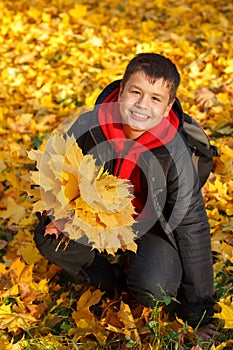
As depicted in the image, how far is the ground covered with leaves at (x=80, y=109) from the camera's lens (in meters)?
2.11

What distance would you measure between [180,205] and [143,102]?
0.46m

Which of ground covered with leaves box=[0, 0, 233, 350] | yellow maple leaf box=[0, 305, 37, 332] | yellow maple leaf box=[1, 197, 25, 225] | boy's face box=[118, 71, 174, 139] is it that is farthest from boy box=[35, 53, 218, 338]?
yellow maple leaf box=[1, 197, 25, 225]

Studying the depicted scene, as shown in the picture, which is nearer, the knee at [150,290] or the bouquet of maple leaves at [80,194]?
the bouquet of maple leaves at [80,194]

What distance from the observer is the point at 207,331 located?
6.93ft

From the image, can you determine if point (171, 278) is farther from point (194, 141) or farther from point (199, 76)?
point (199, 76)

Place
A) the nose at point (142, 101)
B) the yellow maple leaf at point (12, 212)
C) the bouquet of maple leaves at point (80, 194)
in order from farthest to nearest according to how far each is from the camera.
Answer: the yellow maple leaf at point (12, 212) < the nose at point (142, 101) < the bouquet of maple leaves at point (80, 194)

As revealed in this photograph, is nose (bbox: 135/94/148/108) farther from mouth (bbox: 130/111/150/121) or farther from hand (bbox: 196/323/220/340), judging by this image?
hand (bbox: 196/323/220/340)

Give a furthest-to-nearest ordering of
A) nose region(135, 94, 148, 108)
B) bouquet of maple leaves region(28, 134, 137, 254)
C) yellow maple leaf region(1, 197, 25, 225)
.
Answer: yellow maple leaf region(1, 197, 25, 225) < nose region(135, 94, 148, 108) < bouquet of maple leaves region(28, 134, 137, 254)

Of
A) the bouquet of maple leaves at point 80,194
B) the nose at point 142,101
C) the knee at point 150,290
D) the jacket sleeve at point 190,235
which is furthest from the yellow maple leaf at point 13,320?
the nose at point 142,101

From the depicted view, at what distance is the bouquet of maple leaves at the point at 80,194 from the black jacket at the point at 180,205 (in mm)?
300

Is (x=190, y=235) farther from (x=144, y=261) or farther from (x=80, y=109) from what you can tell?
(x=80, y=109)

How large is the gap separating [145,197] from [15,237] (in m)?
0.91

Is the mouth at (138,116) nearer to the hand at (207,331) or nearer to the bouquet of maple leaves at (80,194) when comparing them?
the bouquet of maple leaves at (80,194)

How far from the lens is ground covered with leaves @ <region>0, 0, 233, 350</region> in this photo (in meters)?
2.11
